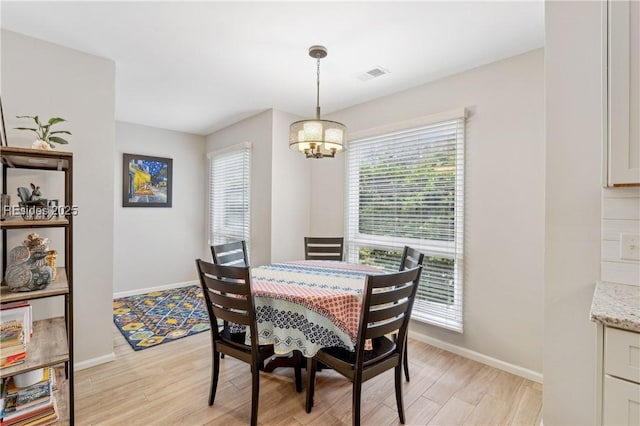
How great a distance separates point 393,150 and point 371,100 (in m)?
0.68

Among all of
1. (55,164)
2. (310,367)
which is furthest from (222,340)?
(55,164)

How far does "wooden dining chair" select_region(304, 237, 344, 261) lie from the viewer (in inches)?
127

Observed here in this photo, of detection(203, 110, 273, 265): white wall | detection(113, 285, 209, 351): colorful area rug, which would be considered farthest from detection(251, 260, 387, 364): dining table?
detection(203, 110, 273, 265): white wall

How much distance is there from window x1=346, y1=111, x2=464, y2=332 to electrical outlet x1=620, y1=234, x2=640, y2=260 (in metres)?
1.26

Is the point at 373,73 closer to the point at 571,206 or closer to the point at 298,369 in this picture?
the point at 571,206

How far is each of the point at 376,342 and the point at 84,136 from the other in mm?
2777

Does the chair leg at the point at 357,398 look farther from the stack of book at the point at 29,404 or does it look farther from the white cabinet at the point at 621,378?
the stack of book at the point at 29,404

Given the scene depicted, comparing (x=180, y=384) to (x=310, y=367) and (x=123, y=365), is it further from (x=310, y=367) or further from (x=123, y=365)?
(x=310, y=367)

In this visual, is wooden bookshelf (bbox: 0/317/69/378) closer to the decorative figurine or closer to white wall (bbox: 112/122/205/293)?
the decorative figurine

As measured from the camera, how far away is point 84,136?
2461 millimetres

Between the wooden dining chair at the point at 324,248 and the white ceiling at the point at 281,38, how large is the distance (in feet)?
5.26

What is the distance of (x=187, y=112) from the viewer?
3.98 meters

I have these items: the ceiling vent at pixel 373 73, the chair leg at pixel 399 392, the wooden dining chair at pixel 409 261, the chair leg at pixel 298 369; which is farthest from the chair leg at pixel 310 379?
the ceiling vent at pixel 373 73

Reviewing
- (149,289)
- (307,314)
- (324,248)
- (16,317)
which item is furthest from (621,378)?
(149,289)
